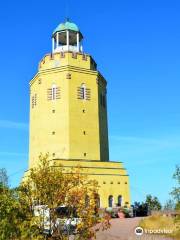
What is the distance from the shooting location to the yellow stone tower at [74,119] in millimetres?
45594

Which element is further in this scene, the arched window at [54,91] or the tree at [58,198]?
the arched window at [54,91]

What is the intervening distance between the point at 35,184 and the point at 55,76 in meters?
29.8

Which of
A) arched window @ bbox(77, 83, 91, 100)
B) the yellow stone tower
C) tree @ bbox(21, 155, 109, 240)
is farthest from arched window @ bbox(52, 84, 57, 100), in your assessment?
tree @ bbox(21, 155, 109, 240)

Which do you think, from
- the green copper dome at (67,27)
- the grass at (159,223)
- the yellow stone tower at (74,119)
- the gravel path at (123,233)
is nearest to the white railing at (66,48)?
the yellow stone tower at (74,119)

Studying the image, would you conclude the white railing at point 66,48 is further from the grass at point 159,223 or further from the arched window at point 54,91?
the grass at point 159,223

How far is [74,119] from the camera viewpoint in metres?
47.5

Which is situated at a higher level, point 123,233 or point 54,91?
point 54,91

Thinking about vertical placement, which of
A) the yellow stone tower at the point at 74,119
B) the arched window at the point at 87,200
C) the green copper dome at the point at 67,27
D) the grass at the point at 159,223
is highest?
the green copper dome at the point at 67,27

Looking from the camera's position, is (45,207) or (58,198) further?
(58,198)

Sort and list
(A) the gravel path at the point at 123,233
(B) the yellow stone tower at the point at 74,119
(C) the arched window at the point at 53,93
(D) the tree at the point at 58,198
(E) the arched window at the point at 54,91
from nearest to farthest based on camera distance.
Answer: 1. (D) the tree at the point at 58,198
2. (A) the gravel path at the point at 123,233
3. (B) the yellow stone tower at the point at 74,119
4. (C) the arched window at the point at 53,93
5. (E) the arched window at the point at 54,91

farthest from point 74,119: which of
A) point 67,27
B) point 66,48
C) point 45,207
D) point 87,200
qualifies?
point 45,207

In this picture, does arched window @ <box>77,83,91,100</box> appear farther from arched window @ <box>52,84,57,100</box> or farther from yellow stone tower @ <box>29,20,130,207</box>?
arched window @ <box>52,84,57,100</box>

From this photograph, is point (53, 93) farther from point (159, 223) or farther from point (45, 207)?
point (45, 207)

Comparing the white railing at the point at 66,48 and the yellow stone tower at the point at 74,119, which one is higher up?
the white railing at the point at 66,48
